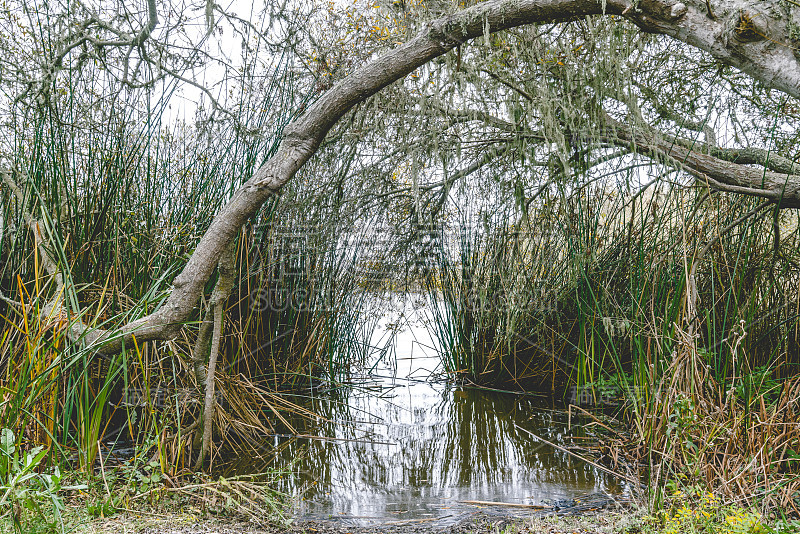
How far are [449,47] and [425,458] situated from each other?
1727 millimetres

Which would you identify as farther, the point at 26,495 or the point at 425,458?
the point at 425,458

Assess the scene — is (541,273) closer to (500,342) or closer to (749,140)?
(500,342)

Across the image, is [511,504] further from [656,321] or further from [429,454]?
[656,321]

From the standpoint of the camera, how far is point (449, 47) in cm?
183

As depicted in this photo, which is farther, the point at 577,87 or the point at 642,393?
the point at 577,87

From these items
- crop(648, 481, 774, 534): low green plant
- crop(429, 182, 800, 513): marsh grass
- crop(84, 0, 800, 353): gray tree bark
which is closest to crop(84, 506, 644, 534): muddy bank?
crop(648, 481, 774, 534): low green plant

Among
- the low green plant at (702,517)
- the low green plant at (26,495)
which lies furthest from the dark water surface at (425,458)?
the low green plant at (26,495)

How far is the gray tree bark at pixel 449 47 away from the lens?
4.91ft

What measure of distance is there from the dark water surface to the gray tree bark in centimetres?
86

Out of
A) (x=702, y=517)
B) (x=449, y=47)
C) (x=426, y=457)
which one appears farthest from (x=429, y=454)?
(x=449, y=47)

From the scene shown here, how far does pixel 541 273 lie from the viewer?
2977 mm

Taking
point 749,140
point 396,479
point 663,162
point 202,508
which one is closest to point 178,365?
point 202,508

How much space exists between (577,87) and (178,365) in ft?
7.35

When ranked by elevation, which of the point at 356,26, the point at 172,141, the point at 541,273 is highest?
the point at 356,26
